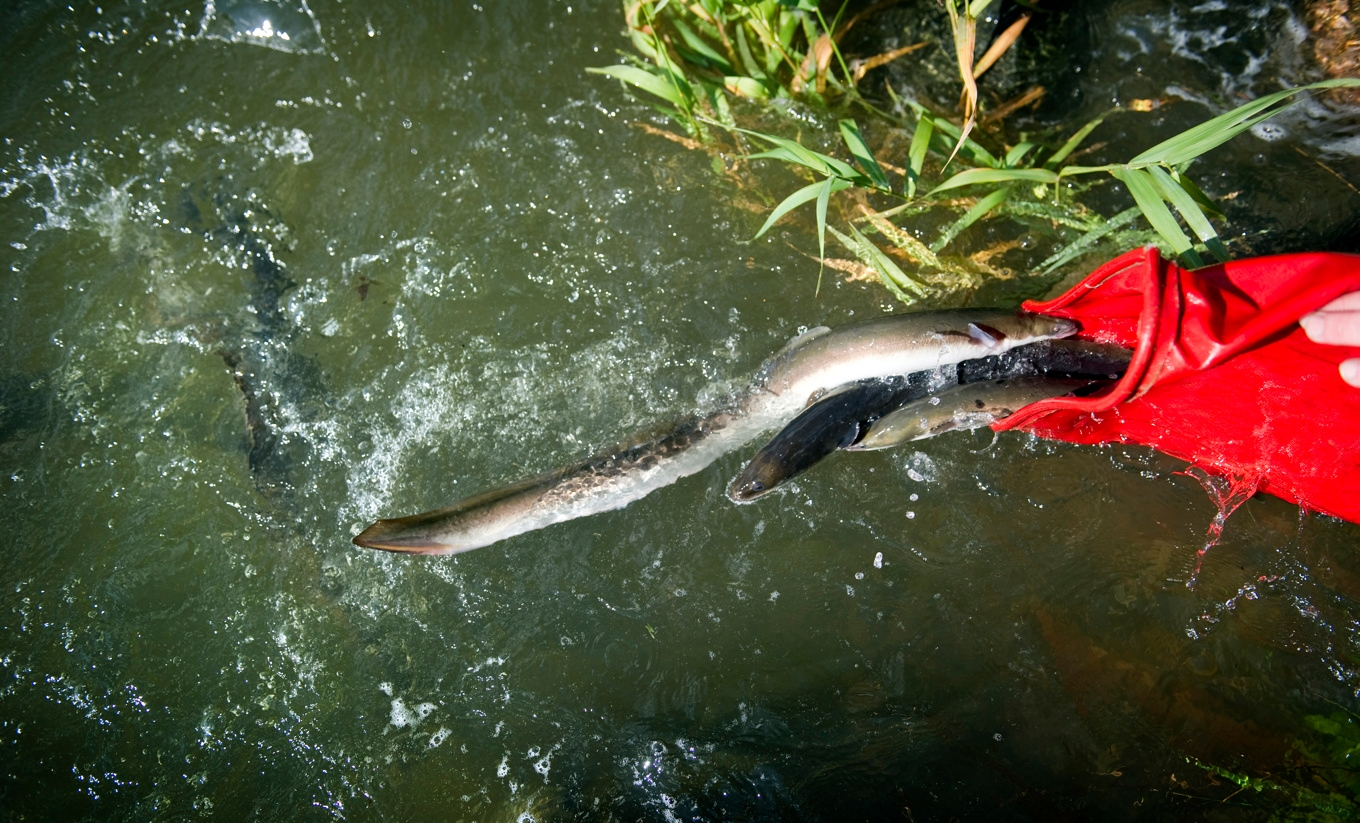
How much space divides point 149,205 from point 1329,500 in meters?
5.15

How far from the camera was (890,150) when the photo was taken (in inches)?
133

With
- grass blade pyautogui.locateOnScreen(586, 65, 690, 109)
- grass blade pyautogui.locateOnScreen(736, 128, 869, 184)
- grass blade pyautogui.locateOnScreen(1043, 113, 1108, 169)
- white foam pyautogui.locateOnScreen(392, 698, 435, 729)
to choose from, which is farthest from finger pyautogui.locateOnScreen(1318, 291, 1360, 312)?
white foam pyautogui.locateOnScreen(392, 698, 435, 729)

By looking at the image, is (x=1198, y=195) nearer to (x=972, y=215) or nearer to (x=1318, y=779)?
(x=972, y=215)

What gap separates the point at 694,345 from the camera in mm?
3166

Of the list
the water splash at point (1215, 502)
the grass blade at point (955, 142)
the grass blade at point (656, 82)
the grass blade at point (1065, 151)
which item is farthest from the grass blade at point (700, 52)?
the water splash at point (1215, 502)

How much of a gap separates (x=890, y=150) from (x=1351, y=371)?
1961 mm

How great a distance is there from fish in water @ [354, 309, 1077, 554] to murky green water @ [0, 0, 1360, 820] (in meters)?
0.46

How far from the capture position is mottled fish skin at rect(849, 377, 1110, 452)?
7.73 feet

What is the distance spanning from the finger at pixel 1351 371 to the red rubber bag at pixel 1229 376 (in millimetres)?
103

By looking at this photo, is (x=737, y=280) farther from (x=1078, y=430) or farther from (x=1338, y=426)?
(x=1338, y=426)

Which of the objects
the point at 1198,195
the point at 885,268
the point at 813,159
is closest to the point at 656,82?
the point at 813,159

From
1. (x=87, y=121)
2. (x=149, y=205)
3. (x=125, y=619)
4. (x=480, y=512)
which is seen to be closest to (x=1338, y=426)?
(x=480, y=512)

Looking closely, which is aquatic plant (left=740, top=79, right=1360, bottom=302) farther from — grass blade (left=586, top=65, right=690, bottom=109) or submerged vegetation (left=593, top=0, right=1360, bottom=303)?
grass blade (left=586, top=65, right=690, bottom=109)

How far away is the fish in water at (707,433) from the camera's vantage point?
2309mm
